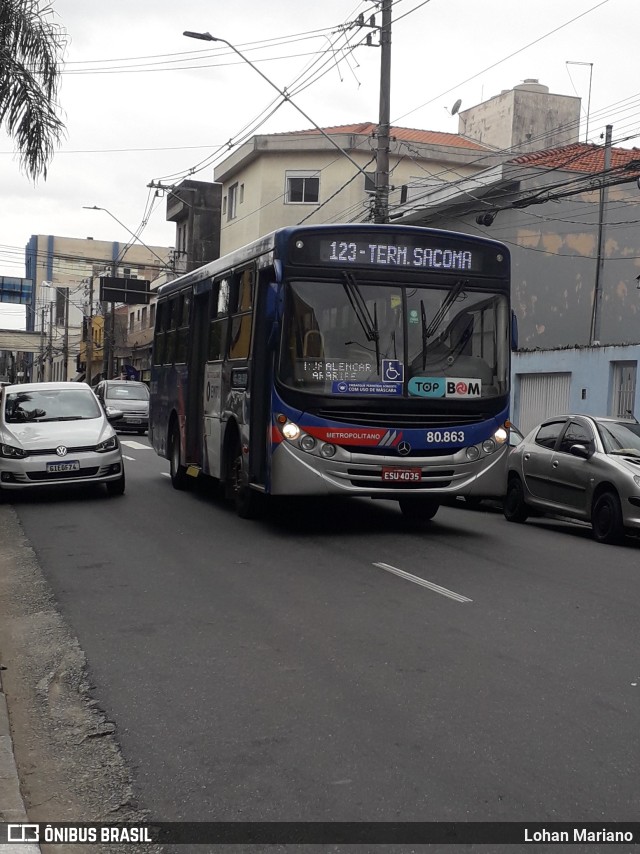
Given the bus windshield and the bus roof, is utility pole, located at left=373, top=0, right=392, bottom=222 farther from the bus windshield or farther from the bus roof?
the bus windshield

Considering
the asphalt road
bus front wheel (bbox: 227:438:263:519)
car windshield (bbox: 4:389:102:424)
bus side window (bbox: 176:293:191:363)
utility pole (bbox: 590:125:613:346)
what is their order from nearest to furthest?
the asphalt road → bus front wheel (bbox: 227:438:263:519) → car windshield (bbox: 4:389:102:424) → bus side window (bbox: 176:293:191:363) → utility pole (bbox: 590:125:613:346)

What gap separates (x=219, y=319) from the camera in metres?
14.6

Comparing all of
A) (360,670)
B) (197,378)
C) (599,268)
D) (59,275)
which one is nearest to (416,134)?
(599,268)

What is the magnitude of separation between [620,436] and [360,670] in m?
8.34

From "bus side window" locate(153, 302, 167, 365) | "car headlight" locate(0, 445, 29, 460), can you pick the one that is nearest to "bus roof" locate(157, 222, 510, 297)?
"car headlight" locate(0, 445, 29, 460)

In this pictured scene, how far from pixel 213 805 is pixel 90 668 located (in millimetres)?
2466

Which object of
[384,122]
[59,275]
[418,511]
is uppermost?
[59,275]

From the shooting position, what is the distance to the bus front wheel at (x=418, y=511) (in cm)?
1352

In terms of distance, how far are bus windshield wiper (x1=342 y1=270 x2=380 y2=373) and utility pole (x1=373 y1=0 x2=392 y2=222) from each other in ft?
31.5

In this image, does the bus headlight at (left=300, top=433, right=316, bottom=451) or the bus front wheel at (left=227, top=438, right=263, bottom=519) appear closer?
the bus headlight at (left=300, top=433, right=316, bottom=451)

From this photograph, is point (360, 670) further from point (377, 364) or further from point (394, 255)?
point (394, 255)

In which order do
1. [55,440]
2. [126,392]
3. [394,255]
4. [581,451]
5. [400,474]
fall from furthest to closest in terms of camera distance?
[126,392], [55,440], [581,451], [394,255], [400,474]

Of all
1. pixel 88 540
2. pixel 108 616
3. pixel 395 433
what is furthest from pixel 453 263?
pixel 108 616

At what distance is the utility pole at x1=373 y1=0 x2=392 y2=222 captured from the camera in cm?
2119
